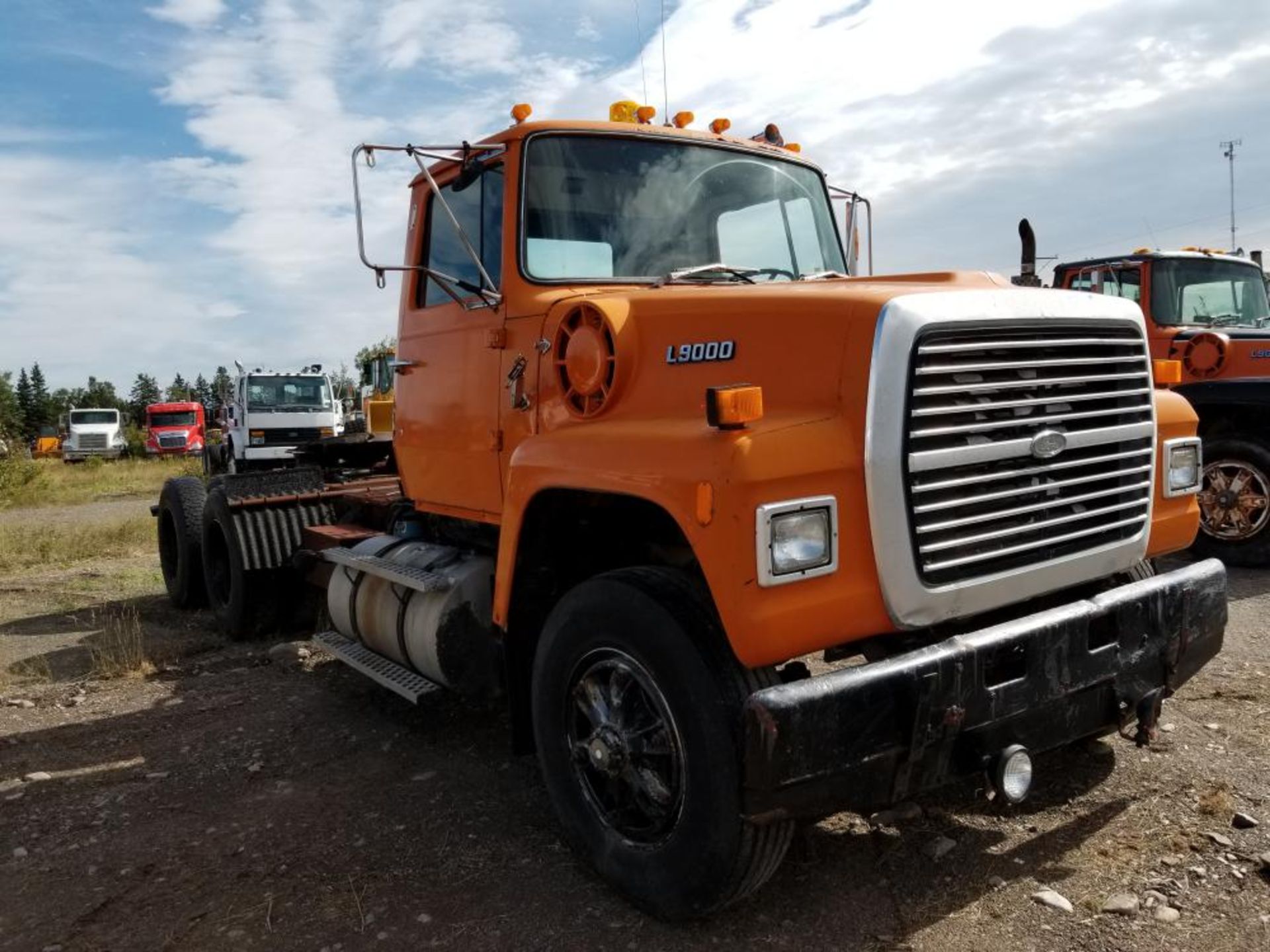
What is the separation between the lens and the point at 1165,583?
3211mm

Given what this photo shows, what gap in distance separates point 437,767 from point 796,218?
9.51 feet

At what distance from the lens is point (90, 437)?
39750mm

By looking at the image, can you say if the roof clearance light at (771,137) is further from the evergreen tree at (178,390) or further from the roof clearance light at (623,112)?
the evergreen tree at (178,390)

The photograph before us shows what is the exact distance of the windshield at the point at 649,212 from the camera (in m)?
3.95

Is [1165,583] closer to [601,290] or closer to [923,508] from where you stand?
[923,508]

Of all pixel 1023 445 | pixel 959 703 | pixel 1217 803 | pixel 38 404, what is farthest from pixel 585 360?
pixel 38 404

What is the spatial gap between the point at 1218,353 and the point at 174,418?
3672 cm

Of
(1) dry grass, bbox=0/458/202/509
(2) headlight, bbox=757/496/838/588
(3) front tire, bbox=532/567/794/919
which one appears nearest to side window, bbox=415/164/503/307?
(3) front tire, bbox=532/567/794/919

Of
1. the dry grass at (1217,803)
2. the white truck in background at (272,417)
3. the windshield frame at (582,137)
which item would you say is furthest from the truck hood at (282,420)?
the dry grass at (1217,803)

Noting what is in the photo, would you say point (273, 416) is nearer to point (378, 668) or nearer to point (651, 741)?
point (378, 668)

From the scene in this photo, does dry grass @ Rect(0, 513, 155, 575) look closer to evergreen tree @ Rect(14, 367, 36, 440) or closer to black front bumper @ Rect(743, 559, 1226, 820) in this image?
black front bumper @ Rect(743, 559, 1226, 820)

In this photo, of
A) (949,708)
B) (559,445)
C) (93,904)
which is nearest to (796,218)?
(559,445)

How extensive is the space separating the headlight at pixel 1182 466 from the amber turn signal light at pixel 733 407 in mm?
1742

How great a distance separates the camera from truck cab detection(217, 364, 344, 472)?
21438 mm
